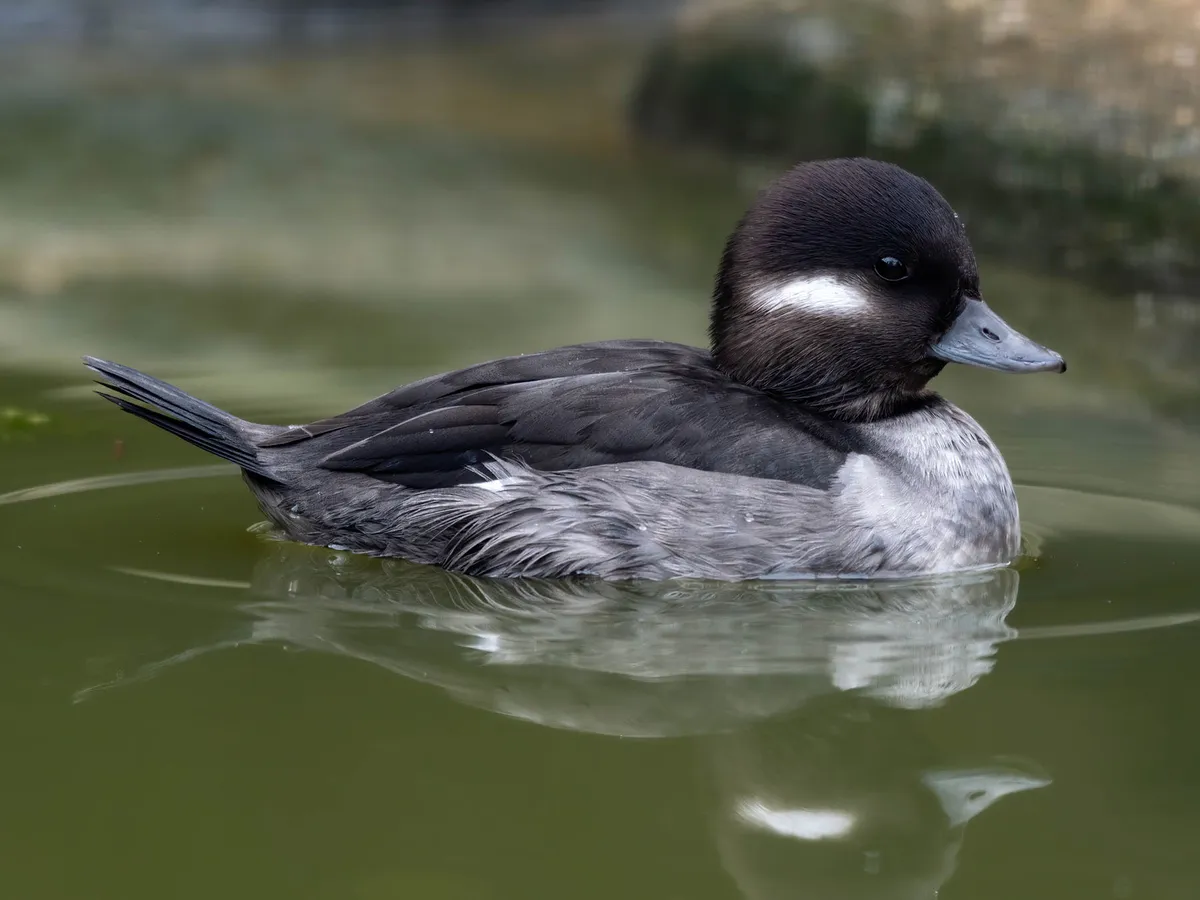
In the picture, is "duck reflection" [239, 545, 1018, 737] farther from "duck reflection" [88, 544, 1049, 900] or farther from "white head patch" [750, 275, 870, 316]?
"white head patch" [750, 275, 870, 316]

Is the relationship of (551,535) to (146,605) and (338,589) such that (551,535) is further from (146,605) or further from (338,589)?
(146,605)

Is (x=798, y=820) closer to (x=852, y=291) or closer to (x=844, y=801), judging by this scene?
(x=844, y=801)

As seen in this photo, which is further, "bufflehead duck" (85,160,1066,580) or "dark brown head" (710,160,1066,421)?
"dark brown head" (710,160,1066,421)

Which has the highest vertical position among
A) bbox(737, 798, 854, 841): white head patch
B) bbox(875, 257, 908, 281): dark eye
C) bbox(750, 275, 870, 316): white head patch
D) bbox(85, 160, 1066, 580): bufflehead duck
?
bbox(875, 257, 908, 281): dark eye

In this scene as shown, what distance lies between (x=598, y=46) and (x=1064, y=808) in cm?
1441

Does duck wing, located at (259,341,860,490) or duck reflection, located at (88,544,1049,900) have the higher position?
duck wing, located at (259,341,860,490)

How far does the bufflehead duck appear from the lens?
5.05 m

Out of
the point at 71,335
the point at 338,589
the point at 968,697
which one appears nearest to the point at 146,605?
the point at 338,589

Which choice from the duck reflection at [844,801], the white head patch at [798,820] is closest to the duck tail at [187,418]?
the duck reflection at [844,801]

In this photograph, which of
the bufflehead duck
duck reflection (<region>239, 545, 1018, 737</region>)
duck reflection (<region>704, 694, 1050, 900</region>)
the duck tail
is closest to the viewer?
duck reflection (<region>704, 694, 1050, 900</region>)

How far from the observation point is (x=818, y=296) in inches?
208

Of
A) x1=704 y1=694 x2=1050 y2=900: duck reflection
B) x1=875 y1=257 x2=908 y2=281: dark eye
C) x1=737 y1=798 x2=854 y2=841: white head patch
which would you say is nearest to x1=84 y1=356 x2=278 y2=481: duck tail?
x1=875 y1=257 x2=908 y2=281: dark eye

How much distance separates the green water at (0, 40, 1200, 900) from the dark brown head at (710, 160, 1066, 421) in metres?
0.70

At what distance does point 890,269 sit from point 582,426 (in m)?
1.05
